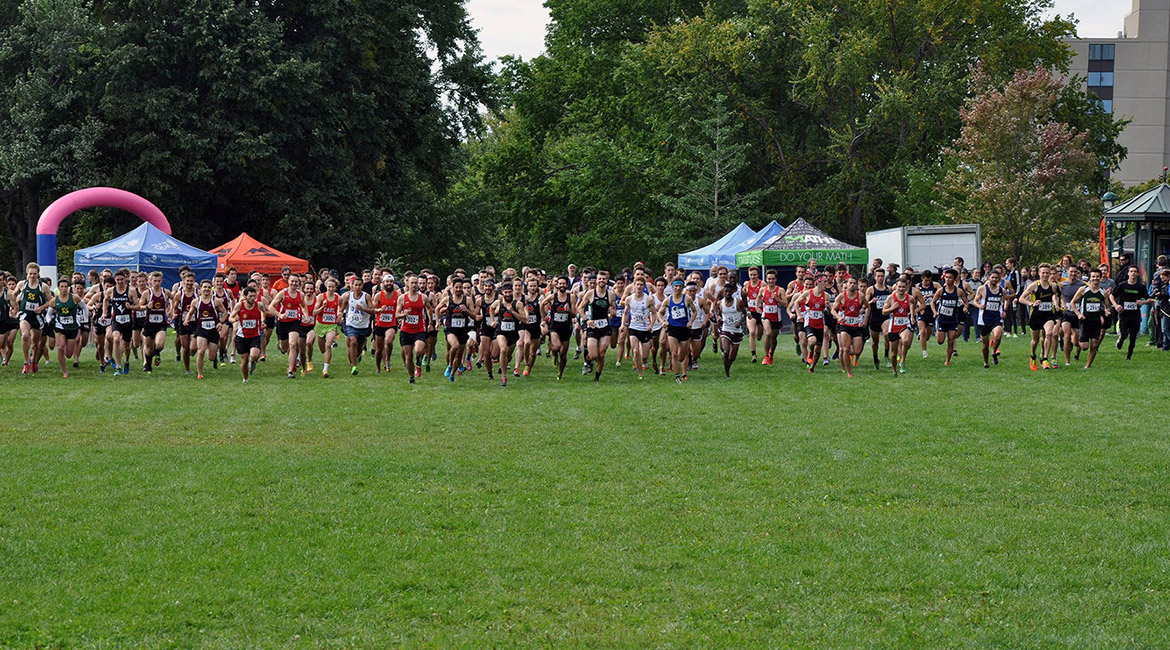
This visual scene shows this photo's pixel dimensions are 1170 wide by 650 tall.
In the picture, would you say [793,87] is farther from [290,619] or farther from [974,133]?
[290,619]

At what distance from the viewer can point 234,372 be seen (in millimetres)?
20344

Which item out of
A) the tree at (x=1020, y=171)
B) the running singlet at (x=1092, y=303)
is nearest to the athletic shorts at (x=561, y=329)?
the running singlet at (x=1092, y=303)

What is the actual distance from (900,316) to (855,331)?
0.84m

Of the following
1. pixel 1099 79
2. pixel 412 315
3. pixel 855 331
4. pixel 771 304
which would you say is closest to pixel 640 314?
pixel 855 331

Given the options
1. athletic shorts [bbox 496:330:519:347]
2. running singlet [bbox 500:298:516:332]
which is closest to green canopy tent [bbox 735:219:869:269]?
athletic shorts [bbox 496:330:519:347]

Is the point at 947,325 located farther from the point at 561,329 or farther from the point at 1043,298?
the point at 561,329

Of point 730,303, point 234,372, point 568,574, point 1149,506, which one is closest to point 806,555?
point 568,574

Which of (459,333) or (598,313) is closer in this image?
(598,313)

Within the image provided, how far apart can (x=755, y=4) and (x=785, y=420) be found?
3269 centimetres

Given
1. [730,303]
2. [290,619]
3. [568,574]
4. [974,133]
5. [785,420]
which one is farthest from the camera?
[974,133]

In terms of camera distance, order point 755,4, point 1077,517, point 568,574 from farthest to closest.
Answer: point 755,4 < point 1077,517 < point 568,574

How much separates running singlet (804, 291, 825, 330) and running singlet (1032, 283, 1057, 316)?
3.51 m

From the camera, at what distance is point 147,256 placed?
3105 cm

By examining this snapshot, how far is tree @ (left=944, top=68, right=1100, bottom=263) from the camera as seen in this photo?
120ft
